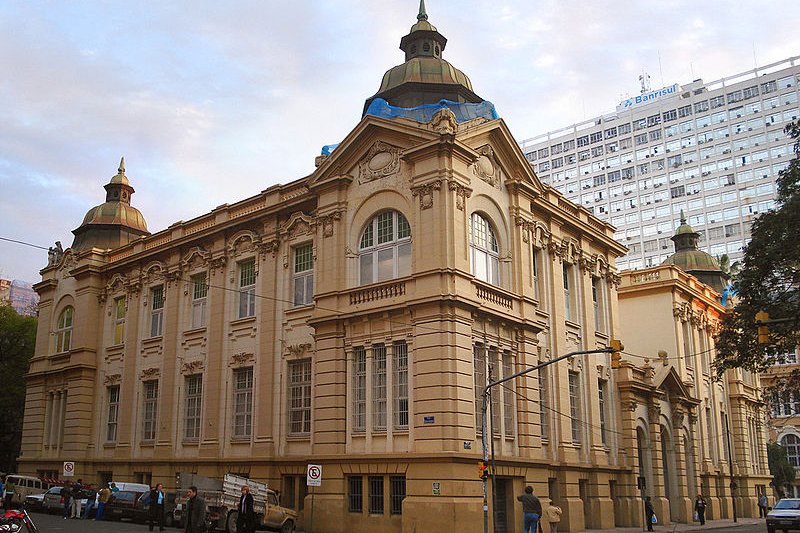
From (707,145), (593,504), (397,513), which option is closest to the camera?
(397,513)

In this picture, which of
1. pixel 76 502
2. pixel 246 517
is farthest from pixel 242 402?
pixel 246 517

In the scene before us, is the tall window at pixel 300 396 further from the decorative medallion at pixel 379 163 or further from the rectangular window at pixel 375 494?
the decorative medallion at pixel 379 163

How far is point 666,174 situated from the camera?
109875 millimetres

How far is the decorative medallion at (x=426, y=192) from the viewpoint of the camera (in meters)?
29.3

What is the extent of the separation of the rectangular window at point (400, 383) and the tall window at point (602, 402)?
12596 millimetres

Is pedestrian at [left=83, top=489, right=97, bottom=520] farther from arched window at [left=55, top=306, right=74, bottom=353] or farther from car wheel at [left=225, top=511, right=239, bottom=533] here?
arched window at [left=55, top=306, right=74, bottom=353]

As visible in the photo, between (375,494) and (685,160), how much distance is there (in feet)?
299

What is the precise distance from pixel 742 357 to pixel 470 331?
11365 mm

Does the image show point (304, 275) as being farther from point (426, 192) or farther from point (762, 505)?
point (762, 505)

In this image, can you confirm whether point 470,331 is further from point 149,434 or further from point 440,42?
point 149,434

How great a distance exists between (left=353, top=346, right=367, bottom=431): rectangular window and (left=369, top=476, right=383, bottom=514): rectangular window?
6.16 feet

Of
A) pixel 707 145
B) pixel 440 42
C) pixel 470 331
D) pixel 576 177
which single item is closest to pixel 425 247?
pixel 470 331

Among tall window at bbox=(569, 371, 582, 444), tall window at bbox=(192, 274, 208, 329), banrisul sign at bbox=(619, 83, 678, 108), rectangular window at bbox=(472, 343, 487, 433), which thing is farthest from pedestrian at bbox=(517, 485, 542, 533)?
banrisul sign at bbox=(619, 83, 678, 108)

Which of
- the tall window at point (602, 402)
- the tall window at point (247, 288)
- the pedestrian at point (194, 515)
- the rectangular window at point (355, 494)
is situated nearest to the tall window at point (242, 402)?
the tall window at point (247, 288)
